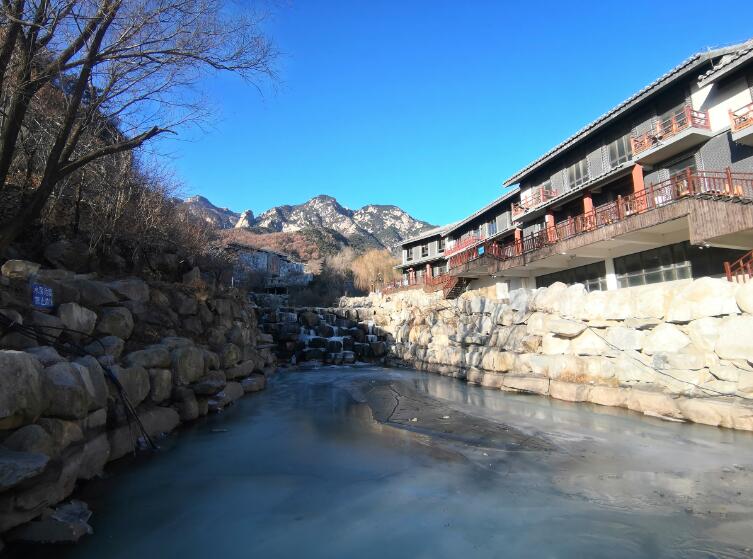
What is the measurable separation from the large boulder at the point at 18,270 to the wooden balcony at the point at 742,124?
19248 millimetres

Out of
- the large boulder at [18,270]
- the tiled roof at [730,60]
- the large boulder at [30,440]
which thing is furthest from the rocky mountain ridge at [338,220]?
the large boulder at [30,440]

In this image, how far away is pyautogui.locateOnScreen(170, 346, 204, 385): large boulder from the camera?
8378mm

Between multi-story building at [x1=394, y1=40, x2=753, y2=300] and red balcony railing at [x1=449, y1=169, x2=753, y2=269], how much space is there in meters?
0.06

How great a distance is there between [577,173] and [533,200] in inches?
128

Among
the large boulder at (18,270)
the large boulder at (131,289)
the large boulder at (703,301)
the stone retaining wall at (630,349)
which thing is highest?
the large boulder at (18,270)

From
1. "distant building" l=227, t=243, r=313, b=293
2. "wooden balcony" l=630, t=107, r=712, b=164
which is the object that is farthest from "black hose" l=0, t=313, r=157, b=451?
"distant building" l=227, t=243, r=313, b=293

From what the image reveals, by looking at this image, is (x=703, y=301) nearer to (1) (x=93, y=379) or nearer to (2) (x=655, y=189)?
(2) (x=655, y=189)

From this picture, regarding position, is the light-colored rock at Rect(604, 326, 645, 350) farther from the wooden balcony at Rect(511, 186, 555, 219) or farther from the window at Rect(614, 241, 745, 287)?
the wooden balcony at Rect(511, 186, 555, 219)

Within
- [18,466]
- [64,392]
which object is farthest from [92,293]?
[18,466]

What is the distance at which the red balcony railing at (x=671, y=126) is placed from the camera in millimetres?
14484

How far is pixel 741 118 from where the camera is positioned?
13.2 m

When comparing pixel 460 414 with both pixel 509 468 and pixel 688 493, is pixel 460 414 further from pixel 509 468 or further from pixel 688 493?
pixel 688 493

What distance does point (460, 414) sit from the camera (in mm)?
10031

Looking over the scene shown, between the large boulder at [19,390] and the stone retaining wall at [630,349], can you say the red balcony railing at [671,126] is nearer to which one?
the stone retaining wall at [630,349]
